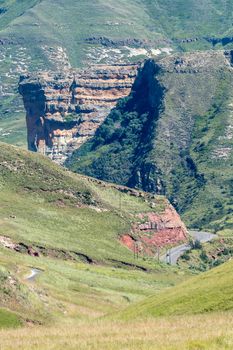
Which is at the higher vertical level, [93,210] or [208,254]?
[93,210]

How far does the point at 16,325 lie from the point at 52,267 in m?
39.7

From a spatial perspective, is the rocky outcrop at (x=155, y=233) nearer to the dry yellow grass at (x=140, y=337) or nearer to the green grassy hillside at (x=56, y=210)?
the green grassy hillside at (x=56, y=210)

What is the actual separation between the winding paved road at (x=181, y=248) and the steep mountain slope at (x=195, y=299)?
244 feet

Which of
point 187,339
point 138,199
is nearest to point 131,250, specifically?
point 138,199

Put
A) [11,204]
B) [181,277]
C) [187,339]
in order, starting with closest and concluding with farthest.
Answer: [187,339], [181,277], [11,204]

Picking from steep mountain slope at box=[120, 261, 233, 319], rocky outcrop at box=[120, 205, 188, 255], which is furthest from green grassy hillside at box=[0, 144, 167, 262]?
steep mountain slope at box=[120, 261, 233, 319]

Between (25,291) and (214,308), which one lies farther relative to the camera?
(25,291)

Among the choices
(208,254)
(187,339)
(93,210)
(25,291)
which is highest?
(187,339)

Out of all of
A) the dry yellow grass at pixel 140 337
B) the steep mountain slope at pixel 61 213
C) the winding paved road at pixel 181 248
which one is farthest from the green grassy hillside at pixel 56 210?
the dry yellow grass at pixel 140 337

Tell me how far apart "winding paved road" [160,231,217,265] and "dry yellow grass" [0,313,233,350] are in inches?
3527

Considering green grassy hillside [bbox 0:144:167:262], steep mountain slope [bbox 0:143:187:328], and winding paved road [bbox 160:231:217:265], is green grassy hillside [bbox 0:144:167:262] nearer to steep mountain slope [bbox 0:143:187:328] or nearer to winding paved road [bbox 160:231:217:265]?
steep mountain slope [bbox 0:143:187:328]

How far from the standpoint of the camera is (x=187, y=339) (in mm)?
31172

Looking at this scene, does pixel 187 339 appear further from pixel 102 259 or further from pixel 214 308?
pixel 102 259

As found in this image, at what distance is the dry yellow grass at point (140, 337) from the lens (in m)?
30.5
